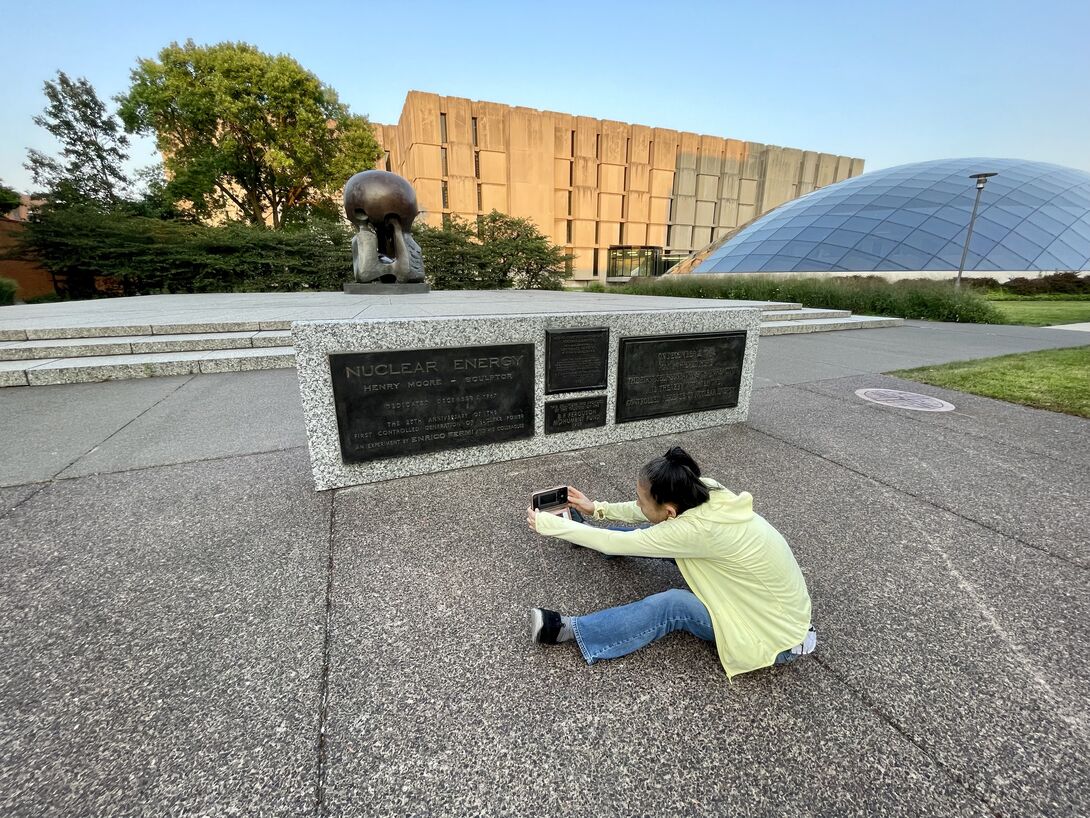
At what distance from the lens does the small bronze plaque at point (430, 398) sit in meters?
3.23

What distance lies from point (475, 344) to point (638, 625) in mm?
2292

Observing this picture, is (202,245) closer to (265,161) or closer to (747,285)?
(265,161)

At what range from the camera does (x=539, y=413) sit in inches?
154

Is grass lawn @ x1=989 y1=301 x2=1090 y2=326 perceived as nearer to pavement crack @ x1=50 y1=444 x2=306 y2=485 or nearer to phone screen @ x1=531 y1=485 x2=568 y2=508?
phone screen @ x1=531 y1=485 x2=568 y2=508

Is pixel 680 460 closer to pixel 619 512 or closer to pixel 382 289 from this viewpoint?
pixel 619 512

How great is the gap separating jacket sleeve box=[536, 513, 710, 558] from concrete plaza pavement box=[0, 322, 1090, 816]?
15.5 inches

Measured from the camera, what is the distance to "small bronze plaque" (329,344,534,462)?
3230 mm

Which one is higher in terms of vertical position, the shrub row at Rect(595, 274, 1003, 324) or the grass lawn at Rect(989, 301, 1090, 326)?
the shrub row at Rect(595, 274, 1003, 324)

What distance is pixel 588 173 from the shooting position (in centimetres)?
4875

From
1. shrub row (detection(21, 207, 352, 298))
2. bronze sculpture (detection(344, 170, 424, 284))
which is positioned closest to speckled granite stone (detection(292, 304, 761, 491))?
bronze sculpture (detection(344, 170, 424, 284))

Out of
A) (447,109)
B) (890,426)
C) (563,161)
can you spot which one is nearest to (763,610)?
(890,426)

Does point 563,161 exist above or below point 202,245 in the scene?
above

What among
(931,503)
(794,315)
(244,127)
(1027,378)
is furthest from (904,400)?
(244,127)

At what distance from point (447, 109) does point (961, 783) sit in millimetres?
50137
